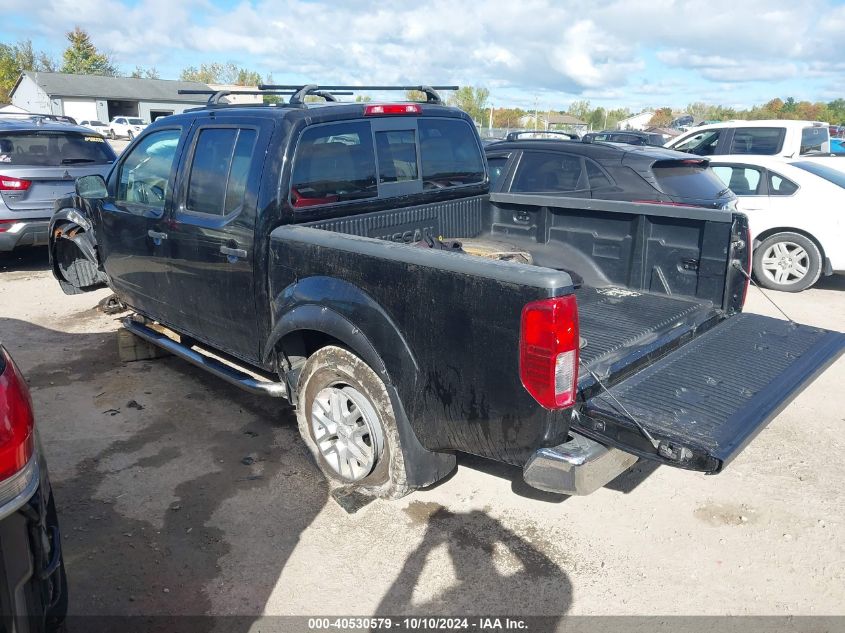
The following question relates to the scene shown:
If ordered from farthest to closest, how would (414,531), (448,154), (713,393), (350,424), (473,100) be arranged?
(473,100)
(448,154)
(350,424)
(414,531)
(713,393)

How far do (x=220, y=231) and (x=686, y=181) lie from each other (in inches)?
193

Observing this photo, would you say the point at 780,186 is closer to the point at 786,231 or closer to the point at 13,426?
the point at 786,231

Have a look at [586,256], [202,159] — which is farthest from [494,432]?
[202,159]

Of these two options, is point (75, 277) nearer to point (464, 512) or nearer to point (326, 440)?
point (326, 440)

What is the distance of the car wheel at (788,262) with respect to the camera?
8016mm

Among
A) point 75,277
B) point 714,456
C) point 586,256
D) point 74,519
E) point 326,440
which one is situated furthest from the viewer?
point 75,277

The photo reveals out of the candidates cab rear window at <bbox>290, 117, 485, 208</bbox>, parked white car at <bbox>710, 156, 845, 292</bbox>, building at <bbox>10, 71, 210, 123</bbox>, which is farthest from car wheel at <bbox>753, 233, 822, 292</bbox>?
building at <bbox>10, 71, 210, 123</bbox>

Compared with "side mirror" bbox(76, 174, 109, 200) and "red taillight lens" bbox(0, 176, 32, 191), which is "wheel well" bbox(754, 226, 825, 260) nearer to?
"side mirror" bbox(76, 174, 109, 200)

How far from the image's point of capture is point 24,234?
7828 millimetres

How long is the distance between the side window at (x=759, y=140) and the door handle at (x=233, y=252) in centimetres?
963

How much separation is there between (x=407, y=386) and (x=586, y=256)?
2091 mm

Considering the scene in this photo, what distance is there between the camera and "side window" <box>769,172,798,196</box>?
8.15 meters

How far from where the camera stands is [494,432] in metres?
2.81

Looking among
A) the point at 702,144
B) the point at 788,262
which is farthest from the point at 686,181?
the point at 702,144
